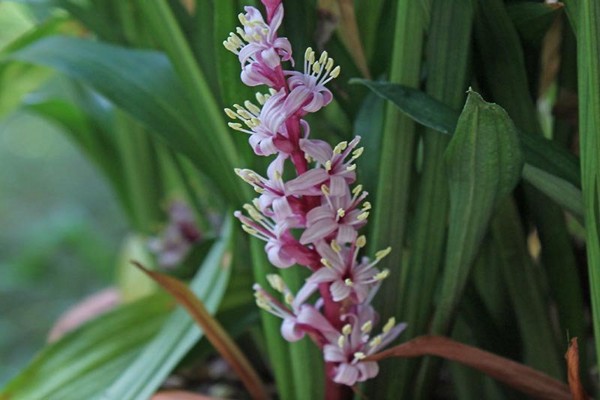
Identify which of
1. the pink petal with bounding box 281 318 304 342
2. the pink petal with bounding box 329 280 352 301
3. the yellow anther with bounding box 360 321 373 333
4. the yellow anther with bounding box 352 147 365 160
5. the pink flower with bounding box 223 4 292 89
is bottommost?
the yellow anther with bounding box 360 321 373 333

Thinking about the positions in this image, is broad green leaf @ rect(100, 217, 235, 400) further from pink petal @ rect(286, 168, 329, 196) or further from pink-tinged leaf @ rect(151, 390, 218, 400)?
pink petal @ rect(286, 168, 329, 196)

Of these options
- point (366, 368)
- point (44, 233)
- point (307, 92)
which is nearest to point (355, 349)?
point (366, 368)

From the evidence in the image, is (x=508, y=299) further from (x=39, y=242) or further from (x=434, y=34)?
(x=39, y=242)

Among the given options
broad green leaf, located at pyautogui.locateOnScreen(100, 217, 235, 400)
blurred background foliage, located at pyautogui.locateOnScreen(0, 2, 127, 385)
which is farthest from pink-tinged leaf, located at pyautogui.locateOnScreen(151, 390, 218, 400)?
blurred background foliage, located at pyautogui.locateOnScreen(0, 2, 127, 385)

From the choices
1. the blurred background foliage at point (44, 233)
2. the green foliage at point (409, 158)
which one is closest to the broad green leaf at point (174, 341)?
the green foliage at point (409, 158)

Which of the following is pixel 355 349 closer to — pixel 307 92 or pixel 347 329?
pixel 347 329

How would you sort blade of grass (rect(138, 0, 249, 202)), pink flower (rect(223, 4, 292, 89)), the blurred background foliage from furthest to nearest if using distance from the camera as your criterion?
the blurred background foliage < blade of grass (rect(138, 0, 249, 202)) < pink flower (rect(223, 4, 292, 89))

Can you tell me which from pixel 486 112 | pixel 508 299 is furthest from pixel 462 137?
pixel 508 299
